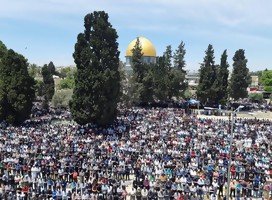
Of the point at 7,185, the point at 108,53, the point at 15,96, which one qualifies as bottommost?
the point at 7,185

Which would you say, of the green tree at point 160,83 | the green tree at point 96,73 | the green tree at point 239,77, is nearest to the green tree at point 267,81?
the green tree at point 239,77

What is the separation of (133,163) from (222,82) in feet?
121

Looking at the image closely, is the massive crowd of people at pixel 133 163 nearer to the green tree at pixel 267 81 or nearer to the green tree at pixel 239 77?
the green tree at pixel 239 77

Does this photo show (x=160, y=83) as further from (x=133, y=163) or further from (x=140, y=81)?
(x=133, y=163)

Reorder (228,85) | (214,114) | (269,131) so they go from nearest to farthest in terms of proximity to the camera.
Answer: (269,131)
(214,114)
(228,85)

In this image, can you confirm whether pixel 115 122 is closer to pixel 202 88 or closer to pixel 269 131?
pixel 269 131

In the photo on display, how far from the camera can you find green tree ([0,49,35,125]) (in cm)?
3716

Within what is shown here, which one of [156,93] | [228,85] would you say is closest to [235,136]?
[156,93]

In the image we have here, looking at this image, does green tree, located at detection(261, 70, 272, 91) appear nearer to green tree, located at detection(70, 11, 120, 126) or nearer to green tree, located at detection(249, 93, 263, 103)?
green tree, located at detection(249, 93, 263, 103)

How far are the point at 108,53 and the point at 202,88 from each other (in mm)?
24788

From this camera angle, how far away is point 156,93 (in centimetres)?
5672

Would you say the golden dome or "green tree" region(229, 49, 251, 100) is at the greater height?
the golden dome

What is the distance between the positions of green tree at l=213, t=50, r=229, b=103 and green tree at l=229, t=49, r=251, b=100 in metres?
3.69

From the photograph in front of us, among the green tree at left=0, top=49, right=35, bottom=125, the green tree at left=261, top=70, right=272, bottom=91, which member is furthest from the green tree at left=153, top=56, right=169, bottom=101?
the green tree at left=261, top=70, right=272, bottom=91
